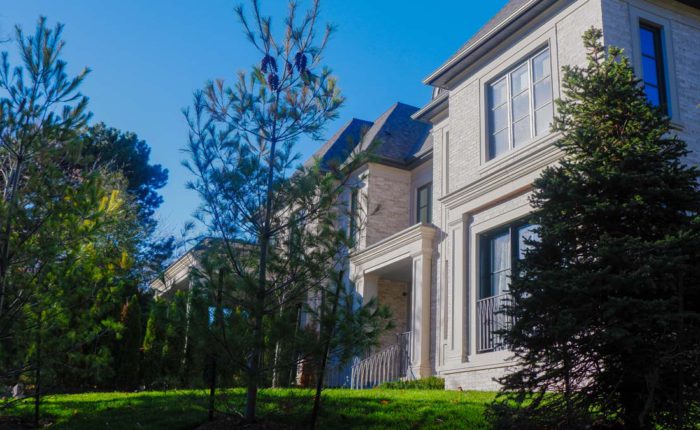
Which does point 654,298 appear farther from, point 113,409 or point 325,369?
point 113,409

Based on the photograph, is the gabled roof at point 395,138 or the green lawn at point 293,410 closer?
the green lawn at point 293,410

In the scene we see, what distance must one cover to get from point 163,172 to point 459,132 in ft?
98.0

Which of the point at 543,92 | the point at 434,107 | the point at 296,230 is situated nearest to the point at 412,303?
the point at 434,107

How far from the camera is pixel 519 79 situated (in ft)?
42.7

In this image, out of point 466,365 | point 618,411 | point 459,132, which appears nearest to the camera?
point 618,411

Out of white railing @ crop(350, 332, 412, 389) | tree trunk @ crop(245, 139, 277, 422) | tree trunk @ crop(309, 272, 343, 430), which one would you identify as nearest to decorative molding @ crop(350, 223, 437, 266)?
white railing @ crop(350, 332, 412, 389)

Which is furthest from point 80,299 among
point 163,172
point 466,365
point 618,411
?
point 163,172

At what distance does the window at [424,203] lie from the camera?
18167 millimetres

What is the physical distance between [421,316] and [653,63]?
6799mm

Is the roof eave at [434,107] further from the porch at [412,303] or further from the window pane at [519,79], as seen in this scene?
the porch at [412,303]

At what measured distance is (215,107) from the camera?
779cm

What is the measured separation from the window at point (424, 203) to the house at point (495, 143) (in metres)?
2.07

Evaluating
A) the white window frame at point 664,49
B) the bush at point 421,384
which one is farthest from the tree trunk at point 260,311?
the white window frame at point 664,49

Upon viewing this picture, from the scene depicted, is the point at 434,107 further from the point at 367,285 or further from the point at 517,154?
the point at 367,285
